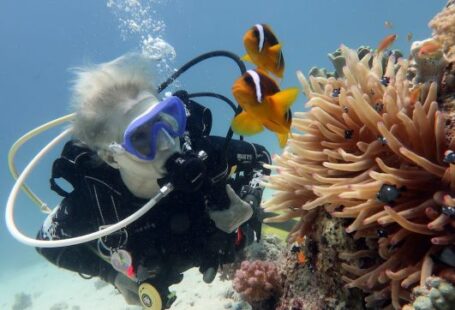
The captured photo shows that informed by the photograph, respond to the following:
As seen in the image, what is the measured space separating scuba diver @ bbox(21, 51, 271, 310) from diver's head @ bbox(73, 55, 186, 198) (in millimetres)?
10

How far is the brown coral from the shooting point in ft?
5.76

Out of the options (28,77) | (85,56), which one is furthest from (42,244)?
(28,77)

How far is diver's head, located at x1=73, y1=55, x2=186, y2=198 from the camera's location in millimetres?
3588

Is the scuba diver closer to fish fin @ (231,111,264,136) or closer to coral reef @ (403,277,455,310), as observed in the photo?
fish fin @ (231,111,264,136)

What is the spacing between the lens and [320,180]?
2096 millimetres

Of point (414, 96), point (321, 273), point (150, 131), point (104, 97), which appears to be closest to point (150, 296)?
point (150, 131)

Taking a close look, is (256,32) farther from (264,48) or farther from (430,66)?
(430,66)

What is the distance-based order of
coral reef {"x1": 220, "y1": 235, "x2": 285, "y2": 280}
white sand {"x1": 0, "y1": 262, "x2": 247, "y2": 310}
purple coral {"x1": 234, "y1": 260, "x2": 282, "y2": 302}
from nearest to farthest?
purple coral {"x1": 234, "y1": 260, "x2": 282, "y2": 302}
coral reef {"x1": 220, "y1": 235, "x2": 285, "y2": 280}
white sand {"x1": 0, "y1": 262, "x2": 247, "y2": 310}

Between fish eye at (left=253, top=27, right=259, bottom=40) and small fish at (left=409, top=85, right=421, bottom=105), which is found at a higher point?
fish eye at (left=253, top=27, right=259, bottom=40)

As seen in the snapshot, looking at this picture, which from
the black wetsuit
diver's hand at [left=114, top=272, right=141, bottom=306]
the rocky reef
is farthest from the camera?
diver's hand at [left=114, top=272, right=141, bottom=306]

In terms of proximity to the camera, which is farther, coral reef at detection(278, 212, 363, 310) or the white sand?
the white sand

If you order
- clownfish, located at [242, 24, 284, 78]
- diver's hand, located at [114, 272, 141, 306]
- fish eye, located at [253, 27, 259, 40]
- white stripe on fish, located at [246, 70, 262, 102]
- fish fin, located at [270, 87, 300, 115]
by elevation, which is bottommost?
diver's hand, located at [114, 272, 141, 306]

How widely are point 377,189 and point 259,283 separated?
6.25ft

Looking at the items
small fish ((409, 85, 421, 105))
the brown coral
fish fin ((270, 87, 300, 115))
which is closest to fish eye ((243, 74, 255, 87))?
fish fin ((270, 87, 300, 115))
